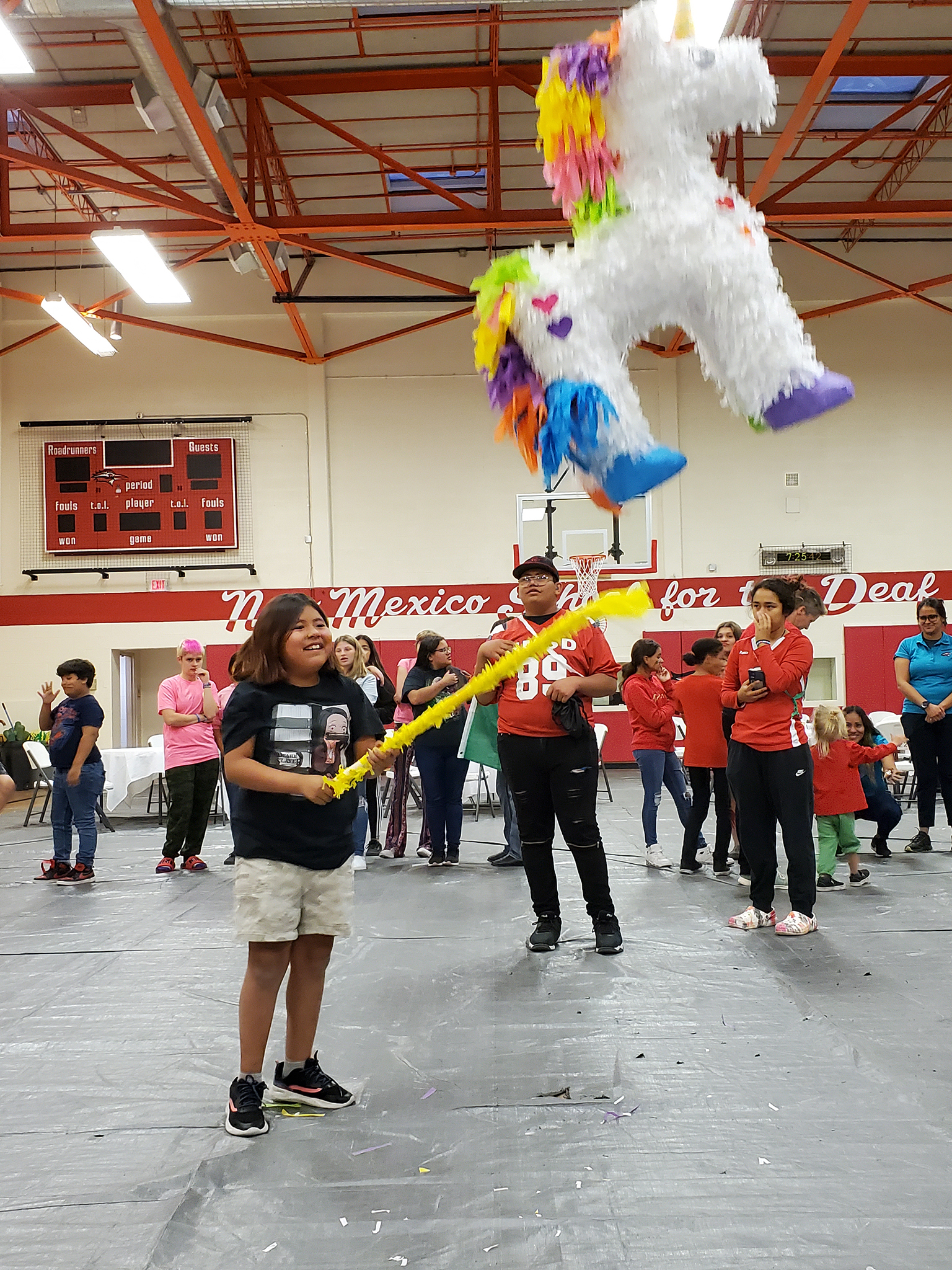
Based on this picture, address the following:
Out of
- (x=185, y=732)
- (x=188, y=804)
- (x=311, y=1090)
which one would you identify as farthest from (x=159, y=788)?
(x=311, y=1090)

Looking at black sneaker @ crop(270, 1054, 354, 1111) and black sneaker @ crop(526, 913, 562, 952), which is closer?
black sneaker @ crop(270, 1054, 354, 1111)

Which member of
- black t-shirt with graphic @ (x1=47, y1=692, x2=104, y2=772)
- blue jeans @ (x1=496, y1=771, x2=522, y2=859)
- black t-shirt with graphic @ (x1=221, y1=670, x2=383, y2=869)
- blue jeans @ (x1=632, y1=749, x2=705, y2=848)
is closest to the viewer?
black t-shirt with graphic @ (x1=221, y1=670, x2=383, y2=869)

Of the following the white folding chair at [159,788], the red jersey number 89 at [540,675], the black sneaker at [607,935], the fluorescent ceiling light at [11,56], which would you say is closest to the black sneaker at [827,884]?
the black sneaker at [607,935]

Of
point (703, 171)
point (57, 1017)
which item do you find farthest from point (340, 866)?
point (703, 171)

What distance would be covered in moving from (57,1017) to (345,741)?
153 centimetres

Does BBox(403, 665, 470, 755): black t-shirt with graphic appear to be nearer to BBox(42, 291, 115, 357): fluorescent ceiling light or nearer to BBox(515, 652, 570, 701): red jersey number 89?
BBox(515, 652, 570, 701): red jersey number 89

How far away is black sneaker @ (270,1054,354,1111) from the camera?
2.35m

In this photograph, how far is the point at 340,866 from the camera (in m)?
2.39

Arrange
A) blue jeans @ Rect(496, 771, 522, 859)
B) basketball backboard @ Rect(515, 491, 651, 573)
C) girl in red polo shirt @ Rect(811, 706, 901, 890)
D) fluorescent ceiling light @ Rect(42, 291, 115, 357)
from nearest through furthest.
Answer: girl in red polo shirt @ Rect(811, 706, 901, 890) → blue jeans @ Rect(496, 771, 522, 859) → fluorescent ceiling light @ Rect(42, 291, 115, 357) → basketball backboard @ Rect(515, 491, 651, 573)

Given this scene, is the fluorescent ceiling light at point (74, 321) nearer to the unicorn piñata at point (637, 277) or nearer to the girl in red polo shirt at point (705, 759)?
the girl in red polo shirt at point (705, 759)

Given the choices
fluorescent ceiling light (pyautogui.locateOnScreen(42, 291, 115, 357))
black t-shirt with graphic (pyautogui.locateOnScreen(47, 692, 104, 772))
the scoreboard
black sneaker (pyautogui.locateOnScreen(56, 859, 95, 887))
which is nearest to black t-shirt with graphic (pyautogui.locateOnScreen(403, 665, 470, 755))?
black t-shirt with graphic (pyautogui.locateOnScreen(47, 692, 104, 772))

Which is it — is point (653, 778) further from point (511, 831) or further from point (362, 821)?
point (362, 821)

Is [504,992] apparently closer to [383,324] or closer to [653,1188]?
[653,1188]

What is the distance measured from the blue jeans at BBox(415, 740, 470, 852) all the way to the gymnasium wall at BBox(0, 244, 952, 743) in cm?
651
